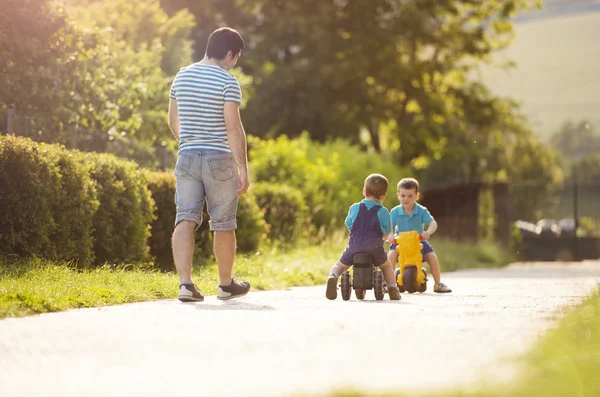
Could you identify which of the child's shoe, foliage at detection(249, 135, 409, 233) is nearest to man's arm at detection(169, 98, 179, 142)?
Result: the child's shoe

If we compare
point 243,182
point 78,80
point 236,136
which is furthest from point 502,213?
point 236,136

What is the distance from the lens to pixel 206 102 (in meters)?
8.02

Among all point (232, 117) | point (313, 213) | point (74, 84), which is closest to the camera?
point (232, 117)

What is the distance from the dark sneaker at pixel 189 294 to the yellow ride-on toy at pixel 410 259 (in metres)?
2.61

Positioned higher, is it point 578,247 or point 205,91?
point 205,91

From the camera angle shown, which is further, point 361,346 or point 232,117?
point 232,117

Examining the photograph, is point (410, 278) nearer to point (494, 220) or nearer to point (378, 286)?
point (378, 286)

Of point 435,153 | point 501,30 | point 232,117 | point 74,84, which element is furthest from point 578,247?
point 232,117

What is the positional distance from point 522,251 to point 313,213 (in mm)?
12511

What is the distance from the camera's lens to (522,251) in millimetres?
31297

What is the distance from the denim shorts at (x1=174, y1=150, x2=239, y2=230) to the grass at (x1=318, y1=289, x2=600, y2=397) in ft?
10.3

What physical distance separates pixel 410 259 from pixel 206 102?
2.88 m

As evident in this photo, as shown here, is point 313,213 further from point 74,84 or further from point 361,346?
point 361,346

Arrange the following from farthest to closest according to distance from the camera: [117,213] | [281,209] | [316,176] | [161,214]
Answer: [316,176]
[281,209]
[161,214]
[117,213]
